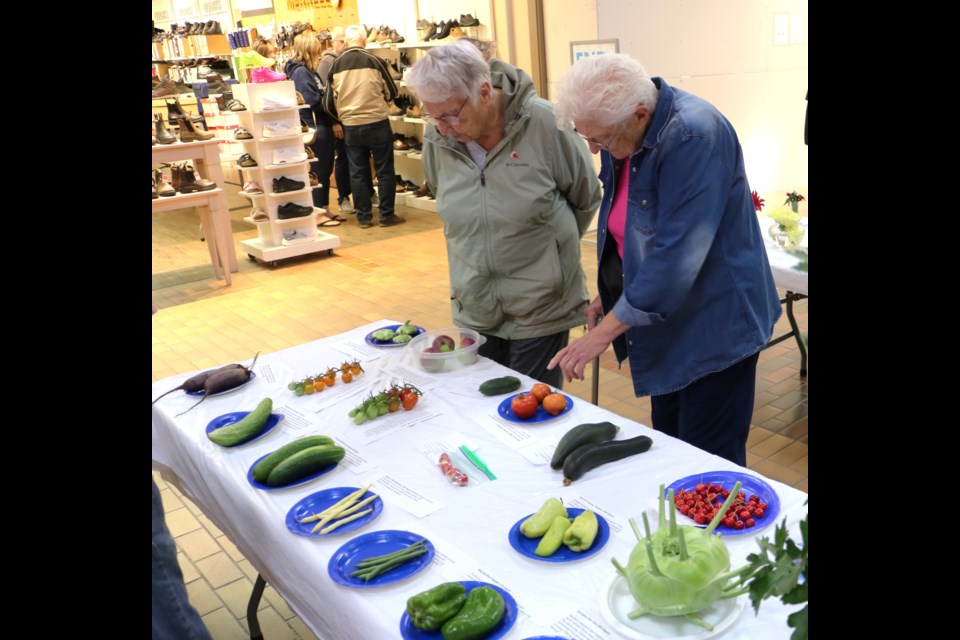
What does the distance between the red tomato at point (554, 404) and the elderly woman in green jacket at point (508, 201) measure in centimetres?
62

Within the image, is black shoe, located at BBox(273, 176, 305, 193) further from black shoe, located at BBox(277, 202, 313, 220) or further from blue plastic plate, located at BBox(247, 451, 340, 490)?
blue plastic plate, located at BBox(247, 451, 340, 490)

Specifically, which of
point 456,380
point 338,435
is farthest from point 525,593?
point 456,380

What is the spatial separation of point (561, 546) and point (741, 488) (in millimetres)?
432

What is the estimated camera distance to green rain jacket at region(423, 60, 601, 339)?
2.60 meters

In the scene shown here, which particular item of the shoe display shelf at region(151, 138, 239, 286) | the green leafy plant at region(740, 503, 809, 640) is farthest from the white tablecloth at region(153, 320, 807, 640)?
the shoe display shelf at region(151, 138, 239, 286)

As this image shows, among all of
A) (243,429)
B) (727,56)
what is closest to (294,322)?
(243,429)

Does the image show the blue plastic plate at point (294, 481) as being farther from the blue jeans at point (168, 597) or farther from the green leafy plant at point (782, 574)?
the green leafy plant at point (782, 574)

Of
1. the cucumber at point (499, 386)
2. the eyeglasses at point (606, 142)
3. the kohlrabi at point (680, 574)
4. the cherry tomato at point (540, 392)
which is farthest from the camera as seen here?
the cucumber at point (499, 386)

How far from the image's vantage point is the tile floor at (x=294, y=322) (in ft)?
10.0

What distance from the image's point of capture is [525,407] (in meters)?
2.15

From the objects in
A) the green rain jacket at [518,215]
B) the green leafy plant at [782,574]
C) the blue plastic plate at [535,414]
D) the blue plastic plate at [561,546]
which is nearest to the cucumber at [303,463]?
the blue plastic plate at [535,414]
